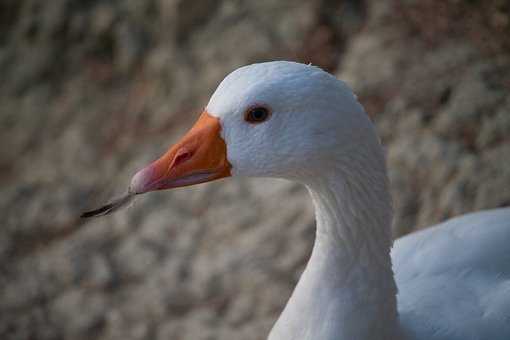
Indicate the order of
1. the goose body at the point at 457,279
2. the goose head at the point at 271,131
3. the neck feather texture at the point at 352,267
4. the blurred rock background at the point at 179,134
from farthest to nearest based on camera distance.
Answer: the blurred rock background at the point at 179,134 → the goose body at the point at 457,279 → the neck feather texture at the point at 352,267 → the goose head at the point at 271,131

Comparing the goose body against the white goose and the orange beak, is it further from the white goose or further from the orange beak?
the orange beak

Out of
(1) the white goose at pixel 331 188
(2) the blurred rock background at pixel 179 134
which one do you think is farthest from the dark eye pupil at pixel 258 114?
(2) the blurred rock background at pixel 179 134

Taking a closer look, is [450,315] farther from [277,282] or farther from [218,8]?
[218,8]

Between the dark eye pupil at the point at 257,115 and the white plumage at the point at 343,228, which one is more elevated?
the dark eye pupil at the point at 257,115

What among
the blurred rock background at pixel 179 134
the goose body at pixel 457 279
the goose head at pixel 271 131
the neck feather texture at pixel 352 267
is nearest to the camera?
the goose head at pixel 271 131

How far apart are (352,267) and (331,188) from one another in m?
0.27

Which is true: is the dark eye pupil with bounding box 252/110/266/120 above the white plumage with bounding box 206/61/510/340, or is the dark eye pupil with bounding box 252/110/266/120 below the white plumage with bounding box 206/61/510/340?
above

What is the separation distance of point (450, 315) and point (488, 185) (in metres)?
1.25

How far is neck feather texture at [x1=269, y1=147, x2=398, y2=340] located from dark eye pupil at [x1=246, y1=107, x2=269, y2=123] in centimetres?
26

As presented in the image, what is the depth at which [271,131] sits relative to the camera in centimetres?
176

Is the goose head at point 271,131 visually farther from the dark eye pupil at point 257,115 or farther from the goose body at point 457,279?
the goose body at point 457,279

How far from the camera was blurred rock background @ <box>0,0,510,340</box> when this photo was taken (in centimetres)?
349

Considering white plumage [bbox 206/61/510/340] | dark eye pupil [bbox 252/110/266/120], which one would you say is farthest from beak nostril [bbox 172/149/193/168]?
dark eye pupil [bbox 252/110/266/120]

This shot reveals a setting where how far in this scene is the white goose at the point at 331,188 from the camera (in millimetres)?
1737
